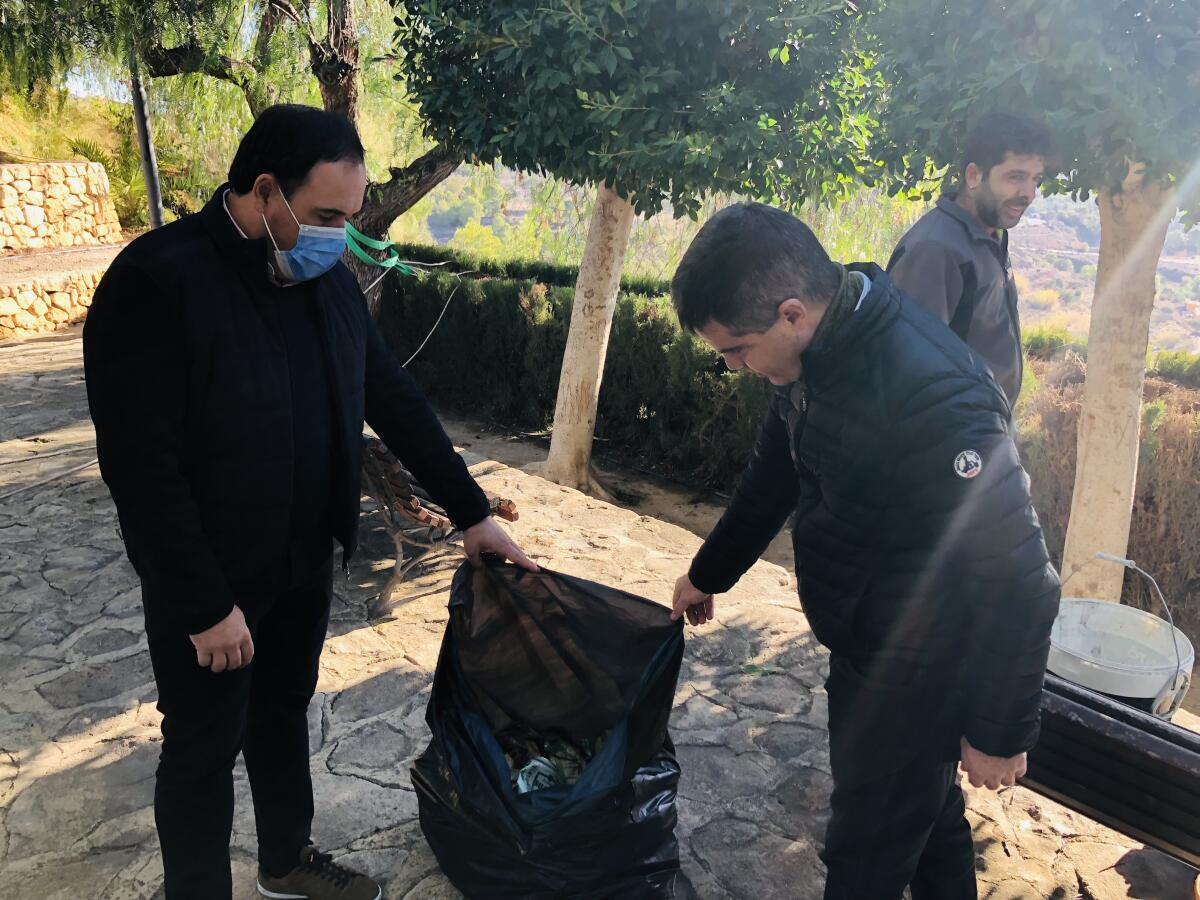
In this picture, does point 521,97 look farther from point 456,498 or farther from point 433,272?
point 433,272

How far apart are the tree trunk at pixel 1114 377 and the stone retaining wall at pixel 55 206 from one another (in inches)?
583

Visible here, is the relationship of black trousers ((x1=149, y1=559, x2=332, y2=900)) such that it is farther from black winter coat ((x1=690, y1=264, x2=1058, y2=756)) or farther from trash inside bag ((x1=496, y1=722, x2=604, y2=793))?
black winter coat ((x1=690, y1=264, x2=1058, y2=756))

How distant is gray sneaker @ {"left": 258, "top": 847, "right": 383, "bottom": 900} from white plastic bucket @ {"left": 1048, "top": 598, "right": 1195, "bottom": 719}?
1.90m

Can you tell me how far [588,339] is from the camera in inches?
265

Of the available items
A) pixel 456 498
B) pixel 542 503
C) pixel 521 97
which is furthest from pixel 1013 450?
pixel 542 503

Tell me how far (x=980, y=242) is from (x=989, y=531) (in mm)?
1492

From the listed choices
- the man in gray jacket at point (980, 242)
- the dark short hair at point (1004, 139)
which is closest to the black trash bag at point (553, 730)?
the man in gray jacket at point (980, 242)

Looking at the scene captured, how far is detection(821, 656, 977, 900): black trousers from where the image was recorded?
66.6 inches

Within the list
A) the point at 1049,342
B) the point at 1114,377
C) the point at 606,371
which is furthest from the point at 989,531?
the point at 1049,342

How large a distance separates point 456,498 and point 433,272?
861 centimetres

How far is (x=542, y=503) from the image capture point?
573 cm

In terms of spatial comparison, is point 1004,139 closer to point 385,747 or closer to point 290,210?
point 290,210

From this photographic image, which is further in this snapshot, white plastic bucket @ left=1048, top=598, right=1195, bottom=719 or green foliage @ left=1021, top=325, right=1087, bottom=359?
green foliage @ left=1021, top=325, right=1087, bottom=359

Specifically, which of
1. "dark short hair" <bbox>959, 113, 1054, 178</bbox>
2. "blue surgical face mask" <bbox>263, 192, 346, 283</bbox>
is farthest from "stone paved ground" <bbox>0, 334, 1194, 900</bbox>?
"dark short hair" <bbox>959, 113, 1054, 178</bbox>
